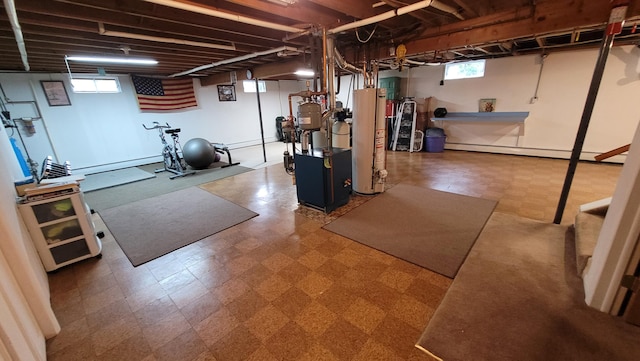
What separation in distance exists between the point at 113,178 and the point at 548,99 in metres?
10.6

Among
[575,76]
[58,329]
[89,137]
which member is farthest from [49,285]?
[575,76]

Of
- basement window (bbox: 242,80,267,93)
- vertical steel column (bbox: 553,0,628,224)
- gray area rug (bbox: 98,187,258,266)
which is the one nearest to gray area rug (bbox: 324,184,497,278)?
vertical steel column (bbox: 553,0,628,224)

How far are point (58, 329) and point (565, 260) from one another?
4417mm

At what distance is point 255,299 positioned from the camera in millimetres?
2092

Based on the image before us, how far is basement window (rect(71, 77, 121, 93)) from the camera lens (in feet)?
20.4

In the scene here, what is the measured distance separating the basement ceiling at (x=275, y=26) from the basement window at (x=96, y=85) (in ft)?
3.78

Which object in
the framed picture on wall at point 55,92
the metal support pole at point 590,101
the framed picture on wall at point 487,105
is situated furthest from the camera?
the framed picture on wall at point 487,105

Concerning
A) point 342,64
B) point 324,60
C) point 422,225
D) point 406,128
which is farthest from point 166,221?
point 406,128

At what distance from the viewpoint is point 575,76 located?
542 cm

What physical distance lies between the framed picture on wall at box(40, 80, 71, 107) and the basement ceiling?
713mm

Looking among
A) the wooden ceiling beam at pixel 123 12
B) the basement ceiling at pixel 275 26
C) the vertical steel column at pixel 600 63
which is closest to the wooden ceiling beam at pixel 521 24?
the basement ceiling at pixel 275 26

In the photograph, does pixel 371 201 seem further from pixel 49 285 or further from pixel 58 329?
pixel 49 285

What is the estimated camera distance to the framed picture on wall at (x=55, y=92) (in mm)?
5764

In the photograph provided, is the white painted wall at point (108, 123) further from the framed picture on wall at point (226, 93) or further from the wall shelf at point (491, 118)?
the wall shelf at point (491, 118)
